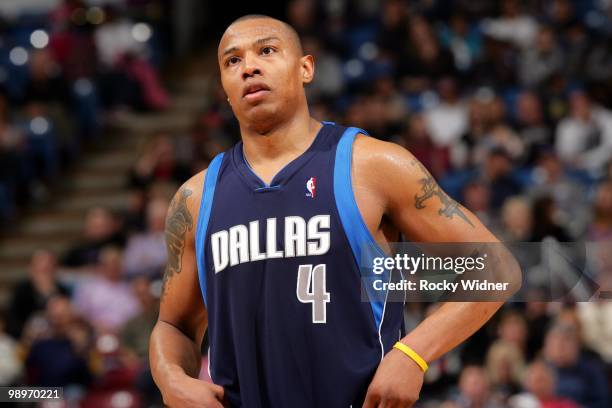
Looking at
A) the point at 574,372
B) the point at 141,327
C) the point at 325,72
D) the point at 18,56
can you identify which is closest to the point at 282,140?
the point at 574,372

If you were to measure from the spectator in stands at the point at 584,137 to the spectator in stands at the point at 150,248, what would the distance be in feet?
12.7

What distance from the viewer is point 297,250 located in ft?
11.1

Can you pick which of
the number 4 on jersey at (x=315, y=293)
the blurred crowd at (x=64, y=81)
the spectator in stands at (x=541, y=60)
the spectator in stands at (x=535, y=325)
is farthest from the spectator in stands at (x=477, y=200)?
the number 4 on jersey at (x=315, y=293)

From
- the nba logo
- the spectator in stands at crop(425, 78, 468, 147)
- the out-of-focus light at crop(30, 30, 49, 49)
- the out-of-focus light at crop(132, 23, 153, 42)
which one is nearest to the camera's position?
the nba logo

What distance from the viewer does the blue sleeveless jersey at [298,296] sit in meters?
3.35

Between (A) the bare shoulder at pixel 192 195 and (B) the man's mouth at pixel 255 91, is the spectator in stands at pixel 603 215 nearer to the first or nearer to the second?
(A) the bare shoulder at pixel 192 195

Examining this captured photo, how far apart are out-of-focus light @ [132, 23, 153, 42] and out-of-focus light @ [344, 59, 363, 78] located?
292 centimetres

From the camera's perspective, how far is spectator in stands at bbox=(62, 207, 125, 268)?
10609 millimetres

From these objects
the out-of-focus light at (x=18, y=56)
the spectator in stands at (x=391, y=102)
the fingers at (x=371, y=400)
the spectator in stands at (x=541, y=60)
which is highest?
the out-of-focus light at (x=18, y=56)

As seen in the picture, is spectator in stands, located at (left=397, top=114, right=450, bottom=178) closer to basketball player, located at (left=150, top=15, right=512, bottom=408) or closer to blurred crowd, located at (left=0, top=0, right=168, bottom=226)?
blurred crowd, located at (left=0, top=0, right=168, bottom=226)

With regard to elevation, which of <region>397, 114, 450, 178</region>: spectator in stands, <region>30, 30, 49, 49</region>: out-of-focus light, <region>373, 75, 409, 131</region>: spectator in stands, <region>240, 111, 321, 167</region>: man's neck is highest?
<region>30, 30, 49, 49</region>: out-of-focus light

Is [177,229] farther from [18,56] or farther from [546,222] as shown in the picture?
[18,56]

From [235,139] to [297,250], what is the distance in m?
8.29

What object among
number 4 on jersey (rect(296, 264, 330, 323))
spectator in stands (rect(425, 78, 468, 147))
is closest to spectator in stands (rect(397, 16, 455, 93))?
spectator in stands (rect(425, 78, 468, 147))
